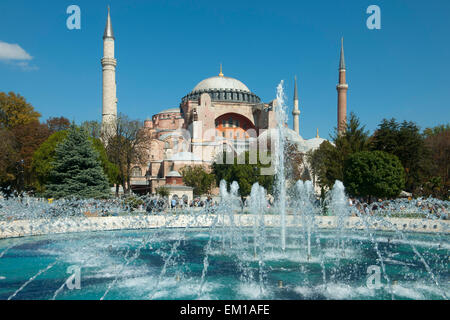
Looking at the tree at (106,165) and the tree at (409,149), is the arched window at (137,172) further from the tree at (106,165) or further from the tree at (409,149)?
the tree at (409,149)

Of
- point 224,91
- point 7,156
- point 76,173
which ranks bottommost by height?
point 76,173

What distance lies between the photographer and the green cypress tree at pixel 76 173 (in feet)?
51.7

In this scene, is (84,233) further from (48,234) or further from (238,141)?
(238,141)

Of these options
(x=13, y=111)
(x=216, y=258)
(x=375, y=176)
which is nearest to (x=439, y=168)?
(x=375, y=176)

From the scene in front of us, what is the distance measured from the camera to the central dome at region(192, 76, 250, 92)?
43.1m

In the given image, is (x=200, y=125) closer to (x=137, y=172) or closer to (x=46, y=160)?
(x=137, y=172)

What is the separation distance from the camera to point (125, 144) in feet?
78.8

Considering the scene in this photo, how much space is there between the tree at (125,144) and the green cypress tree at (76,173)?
6290 mm

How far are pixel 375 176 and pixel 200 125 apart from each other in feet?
71.0

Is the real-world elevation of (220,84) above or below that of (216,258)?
above

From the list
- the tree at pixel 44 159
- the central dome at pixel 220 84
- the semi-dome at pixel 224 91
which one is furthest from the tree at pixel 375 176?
the central dome at pixel 220 84

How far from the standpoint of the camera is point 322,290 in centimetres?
529

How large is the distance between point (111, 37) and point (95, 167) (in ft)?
55.9
